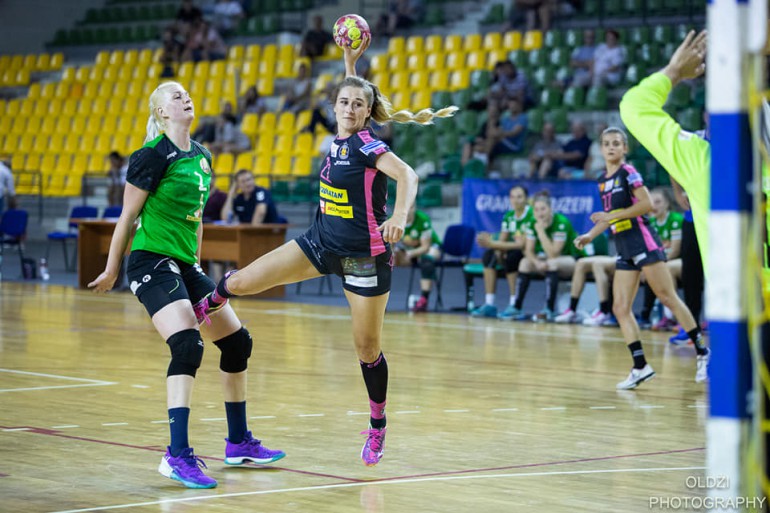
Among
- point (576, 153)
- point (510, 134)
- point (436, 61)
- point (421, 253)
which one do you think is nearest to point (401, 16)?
point (436, 61)

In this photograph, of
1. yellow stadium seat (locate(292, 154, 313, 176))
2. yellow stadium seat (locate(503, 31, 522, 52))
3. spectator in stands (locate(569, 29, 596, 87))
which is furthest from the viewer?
yellow stadium seat (locate(292, 154, 313, 176))

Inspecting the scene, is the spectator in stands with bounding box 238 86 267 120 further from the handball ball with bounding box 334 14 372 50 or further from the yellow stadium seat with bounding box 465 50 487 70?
the handball ball with bounding box 334 14 372 50

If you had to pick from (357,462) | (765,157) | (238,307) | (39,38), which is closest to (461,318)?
(238,307)

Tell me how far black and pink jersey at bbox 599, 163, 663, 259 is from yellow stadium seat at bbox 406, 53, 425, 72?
1354cm

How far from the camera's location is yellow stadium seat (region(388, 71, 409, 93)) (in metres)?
22.2

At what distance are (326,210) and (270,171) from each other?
16333 mm

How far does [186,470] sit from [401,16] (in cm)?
2022

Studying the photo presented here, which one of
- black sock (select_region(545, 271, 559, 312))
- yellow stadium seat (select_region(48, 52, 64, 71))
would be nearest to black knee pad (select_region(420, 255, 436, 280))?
black sock (select_region(545, 271, 559, 312))

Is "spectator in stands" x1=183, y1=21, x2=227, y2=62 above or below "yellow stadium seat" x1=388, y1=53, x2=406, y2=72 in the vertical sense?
above

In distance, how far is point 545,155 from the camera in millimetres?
17391

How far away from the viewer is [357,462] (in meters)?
5.99

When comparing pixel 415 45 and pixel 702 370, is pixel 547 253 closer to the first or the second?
pixel 702 370

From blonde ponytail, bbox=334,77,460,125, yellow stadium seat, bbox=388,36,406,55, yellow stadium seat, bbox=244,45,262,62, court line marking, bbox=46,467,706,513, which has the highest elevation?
yellow stadium seat, bbox=244,45,262,62

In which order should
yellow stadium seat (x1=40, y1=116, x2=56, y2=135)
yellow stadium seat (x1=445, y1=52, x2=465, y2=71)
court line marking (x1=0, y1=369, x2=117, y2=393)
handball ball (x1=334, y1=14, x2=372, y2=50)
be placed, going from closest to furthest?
handball ball (x1=334, y1=14, x2=372, y2=50) < court line marking (x1=0, y1=369, x2=117, y2=393) < yellow stadium seat (x1=445, y1=52, x2=465, y2=71) < yellow stadium seat (x1=40, y1=116, x2=56, y2=135)
